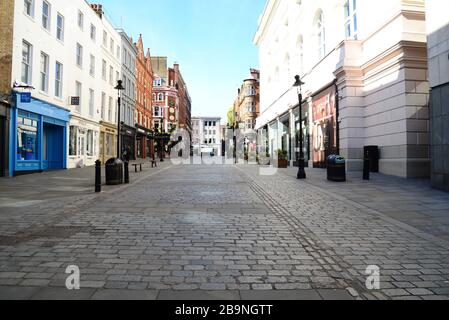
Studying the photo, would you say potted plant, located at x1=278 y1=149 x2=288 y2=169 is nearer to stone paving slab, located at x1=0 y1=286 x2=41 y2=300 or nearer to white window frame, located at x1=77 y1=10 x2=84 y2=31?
white window frame, located at x1=77 y1=10 x2=84 y2=31

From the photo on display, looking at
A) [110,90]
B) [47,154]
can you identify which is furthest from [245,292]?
[110,90]

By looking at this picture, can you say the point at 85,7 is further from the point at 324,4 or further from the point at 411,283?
the point at 411,283

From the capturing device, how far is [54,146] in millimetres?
22109

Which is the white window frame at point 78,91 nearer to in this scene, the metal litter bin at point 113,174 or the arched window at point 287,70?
the metal litter bin at point 113,174

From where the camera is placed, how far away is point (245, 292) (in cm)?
327

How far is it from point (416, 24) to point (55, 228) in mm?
15416

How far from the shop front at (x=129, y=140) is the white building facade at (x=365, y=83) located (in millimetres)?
19127

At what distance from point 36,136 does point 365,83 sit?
18.3 m

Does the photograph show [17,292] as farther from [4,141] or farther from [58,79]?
[58,79]

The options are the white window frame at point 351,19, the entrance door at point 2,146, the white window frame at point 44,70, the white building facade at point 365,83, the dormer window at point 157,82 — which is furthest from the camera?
the dormer window at point 157,82

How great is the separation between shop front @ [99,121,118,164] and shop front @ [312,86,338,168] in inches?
720

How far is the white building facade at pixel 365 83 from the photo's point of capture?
13.9 meters

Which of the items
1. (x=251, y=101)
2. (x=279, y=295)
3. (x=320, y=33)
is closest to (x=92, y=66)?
(x=320, y=33)

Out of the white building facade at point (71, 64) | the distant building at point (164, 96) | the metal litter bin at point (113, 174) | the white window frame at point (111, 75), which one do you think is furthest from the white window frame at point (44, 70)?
the distant building at point (164, 96)
